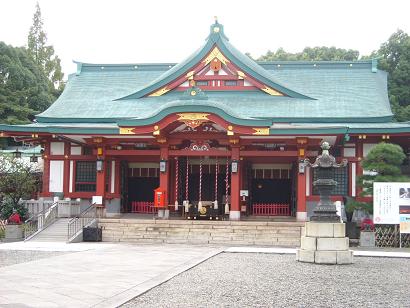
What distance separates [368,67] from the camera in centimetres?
A: 3309

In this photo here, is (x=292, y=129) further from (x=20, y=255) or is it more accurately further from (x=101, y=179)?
(x=20, y=255)

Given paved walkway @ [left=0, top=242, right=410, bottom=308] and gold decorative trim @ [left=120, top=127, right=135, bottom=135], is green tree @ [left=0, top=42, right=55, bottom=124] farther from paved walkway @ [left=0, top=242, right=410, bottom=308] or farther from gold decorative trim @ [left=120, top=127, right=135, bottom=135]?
paved walkway @ [left=0, top=242, right=410, bottom=308]

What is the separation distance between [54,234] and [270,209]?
35.3ft

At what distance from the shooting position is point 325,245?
16.1m

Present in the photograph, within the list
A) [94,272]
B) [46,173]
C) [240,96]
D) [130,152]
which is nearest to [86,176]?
[46,173]

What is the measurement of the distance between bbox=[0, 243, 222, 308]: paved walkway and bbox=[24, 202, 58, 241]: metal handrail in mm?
4350

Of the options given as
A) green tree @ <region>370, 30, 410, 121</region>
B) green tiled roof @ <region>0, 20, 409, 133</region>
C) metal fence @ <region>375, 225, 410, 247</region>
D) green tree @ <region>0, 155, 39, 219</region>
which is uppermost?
green tree @ <region>370, 30, 410, 121</region>

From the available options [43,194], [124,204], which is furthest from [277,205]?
[43,194]

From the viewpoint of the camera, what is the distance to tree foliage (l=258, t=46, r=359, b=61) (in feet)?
165

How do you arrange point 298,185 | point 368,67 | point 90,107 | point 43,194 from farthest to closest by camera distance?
point 368,67 < point 90,107 < point 43,194 < point 298,185

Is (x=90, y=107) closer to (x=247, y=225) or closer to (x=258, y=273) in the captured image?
(x=247, y=225)

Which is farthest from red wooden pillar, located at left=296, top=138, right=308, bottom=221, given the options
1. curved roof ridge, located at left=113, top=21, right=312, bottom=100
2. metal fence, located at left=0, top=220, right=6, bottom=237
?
metal fence, located at left=0, top=220, right=6, bottom=237

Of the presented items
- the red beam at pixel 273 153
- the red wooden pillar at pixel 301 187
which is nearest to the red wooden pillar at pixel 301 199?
the red wooden pillar at pixel 301 187

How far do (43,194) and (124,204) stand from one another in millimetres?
3906
